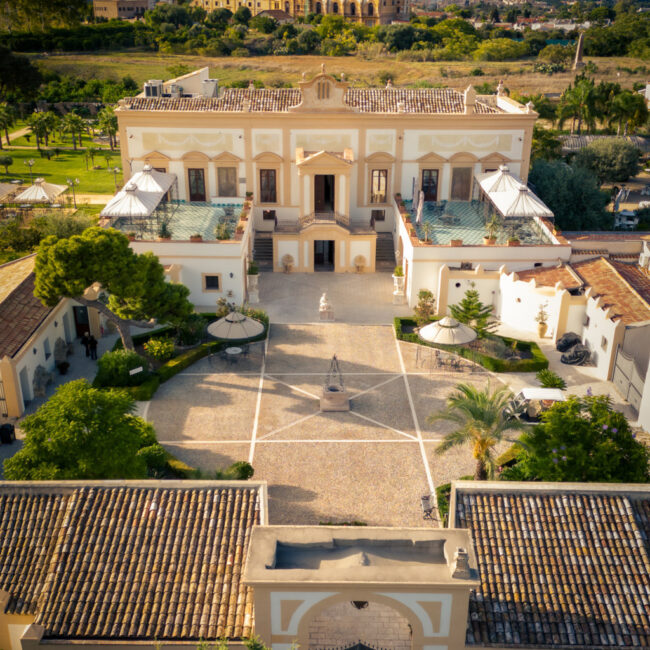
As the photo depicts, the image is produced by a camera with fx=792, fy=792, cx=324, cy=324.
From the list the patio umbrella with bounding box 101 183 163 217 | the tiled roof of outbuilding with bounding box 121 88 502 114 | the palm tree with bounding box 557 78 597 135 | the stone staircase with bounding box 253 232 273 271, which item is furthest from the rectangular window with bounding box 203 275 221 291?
the palm tree with bounding box 557 78 597 135

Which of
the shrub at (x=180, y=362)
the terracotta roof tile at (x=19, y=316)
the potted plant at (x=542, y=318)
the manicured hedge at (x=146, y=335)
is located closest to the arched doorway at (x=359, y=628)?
the shrub at (x=180, y=362)

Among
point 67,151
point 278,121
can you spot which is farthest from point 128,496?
point 67,151

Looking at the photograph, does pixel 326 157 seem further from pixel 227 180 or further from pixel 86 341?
pixel 86 341

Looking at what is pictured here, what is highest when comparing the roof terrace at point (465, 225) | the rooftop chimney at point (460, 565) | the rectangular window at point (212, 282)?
the rooftop chimney at point (460, 565)

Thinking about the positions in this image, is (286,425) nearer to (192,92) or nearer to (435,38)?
(192,92)

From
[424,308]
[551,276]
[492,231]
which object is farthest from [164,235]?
[551,276]

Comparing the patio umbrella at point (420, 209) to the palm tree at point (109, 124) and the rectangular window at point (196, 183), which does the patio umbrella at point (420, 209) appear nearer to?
the rectangular window at point (196, 183)
